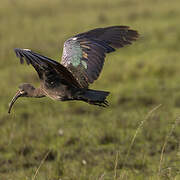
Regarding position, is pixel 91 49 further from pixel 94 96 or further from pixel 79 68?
pixel 94 96

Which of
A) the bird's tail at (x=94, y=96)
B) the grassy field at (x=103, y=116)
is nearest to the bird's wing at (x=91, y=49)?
the bird's tail at (x=94, y=96)

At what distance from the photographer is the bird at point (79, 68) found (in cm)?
389

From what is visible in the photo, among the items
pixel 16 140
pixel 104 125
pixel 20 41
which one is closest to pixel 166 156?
pixel 104 125

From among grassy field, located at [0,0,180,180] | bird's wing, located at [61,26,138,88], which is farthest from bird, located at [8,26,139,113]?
grassy field, located at [0,0,180,180]

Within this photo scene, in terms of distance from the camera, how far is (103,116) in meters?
6.91

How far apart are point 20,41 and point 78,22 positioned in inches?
95.2

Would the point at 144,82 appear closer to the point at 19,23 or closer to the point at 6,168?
the point at 6,168

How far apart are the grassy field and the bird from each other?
48cm

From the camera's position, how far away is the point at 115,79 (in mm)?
8672

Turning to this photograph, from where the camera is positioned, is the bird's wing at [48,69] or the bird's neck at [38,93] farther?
the bird's neck at [38,93]

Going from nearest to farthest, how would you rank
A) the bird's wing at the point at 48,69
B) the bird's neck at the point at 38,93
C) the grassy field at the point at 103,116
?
1. the bird's wing at the point at 48,69
2. the bird's neck at the point at 38,93
3. the grassy field at the point at 103,116

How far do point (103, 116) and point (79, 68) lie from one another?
8.57 feet

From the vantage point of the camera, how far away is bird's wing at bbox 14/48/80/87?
→ 348 centimetres

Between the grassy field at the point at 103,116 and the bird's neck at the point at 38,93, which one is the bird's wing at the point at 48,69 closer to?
the bird's neck at the point at 38,93
